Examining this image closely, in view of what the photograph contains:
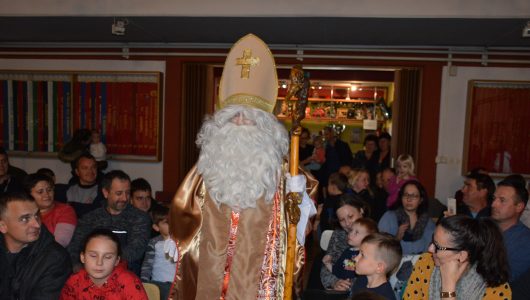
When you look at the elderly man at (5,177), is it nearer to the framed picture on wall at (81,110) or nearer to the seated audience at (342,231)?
the framed picture on wall at (81,110)

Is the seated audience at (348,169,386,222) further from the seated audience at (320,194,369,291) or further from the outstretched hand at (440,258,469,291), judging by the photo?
the outstretched hand at (440,258,469,291)

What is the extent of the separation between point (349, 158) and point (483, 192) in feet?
10.8

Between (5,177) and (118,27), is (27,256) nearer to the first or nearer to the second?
(5,177)

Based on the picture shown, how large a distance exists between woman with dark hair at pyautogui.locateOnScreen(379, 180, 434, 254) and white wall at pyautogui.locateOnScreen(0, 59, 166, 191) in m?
4.14

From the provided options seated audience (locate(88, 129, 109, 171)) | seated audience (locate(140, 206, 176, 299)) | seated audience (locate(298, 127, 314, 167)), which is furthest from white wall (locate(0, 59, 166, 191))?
seated audience (locate(140, 206, 176, 299))

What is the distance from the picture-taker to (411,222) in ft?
10.9

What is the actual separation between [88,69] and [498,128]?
5.96 m

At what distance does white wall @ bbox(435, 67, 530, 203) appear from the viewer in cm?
599

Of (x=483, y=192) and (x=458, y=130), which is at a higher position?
(x=458, y=130)

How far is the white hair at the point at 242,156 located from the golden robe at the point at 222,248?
0.23 ft

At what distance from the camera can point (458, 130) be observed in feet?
20.0

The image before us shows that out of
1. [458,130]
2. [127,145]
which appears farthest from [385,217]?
[127,145]

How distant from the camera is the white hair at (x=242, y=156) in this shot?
2342 millimetres

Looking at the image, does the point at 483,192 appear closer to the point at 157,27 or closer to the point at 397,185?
the point at 397,185
